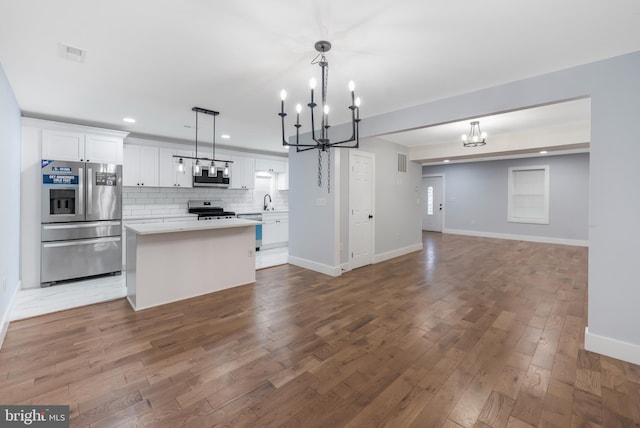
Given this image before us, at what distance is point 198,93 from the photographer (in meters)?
3.30

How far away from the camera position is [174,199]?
19.5ft

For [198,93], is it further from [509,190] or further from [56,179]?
[509,190]

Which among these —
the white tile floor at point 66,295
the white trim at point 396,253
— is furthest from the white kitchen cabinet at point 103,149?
the white trim at point 396,253

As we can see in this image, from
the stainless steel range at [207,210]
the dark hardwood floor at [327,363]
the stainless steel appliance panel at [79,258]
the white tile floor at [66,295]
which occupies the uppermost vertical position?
the stainless steel range at [207,210]

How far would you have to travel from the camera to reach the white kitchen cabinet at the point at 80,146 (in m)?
4.07

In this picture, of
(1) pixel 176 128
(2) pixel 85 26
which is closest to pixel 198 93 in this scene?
(2) pixel 85 26

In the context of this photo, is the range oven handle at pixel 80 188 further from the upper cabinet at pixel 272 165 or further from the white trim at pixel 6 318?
the upper cabinet at pixel 272 165

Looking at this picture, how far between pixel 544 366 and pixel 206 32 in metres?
3.63

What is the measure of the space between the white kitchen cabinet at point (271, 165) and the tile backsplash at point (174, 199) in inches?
24.8

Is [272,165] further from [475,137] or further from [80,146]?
[475,137]

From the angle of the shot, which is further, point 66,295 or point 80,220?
point 80,220

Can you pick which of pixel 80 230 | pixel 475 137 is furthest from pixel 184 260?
pixel 475 137

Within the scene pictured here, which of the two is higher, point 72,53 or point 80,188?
point 72,53

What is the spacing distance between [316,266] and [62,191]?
13.1 ft
